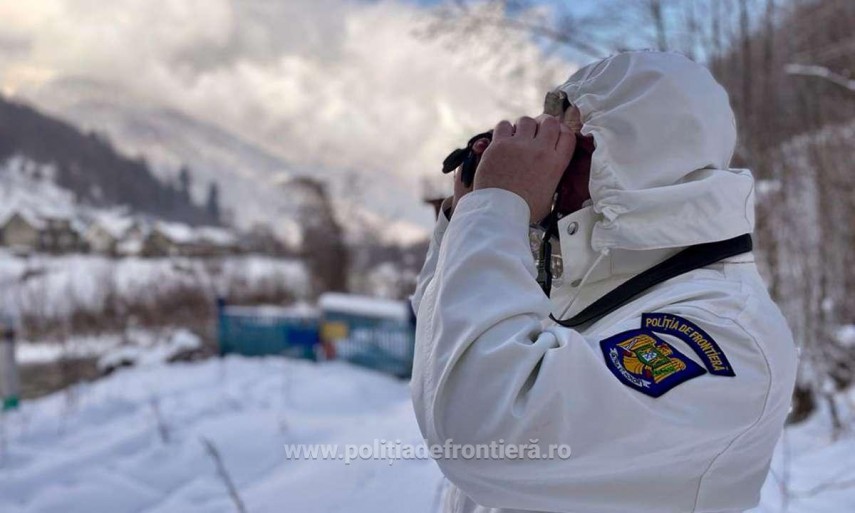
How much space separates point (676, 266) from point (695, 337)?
19 centimetres

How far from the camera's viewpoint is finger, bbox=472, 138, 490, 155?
1.18m

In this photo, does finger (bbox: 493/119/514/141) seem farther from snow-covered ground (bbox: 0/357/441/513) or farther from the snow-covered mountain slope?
the snow-covered mountain slope

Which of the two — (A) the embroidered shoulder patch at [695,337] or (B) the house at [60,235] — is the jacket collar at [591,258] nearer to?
(A) the embroidered shoulder patch at [695,337]

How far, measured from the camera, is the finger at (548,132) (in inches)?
42.8

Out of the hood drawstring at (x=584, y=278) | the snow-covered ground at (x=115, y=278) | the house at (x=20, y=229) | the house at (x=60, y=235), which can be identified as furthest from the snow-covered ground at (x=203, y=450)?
the house at (x=20, y=229)

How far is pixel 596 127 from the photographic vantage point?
3.84 feet

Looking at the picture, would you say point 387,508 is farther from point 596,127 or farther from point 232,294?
point 232,294

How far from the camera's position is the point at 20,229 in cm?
2450

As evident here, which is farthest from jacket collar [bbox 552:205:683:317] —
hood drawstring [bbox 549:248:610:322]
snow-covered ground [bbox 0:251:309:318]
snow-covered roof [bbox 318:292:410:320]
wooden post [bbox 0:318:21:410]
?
snow-covered ground [bbox 0:251:309:318]

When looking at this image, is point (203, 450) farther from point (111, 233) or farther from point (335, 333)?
point (111, 233)

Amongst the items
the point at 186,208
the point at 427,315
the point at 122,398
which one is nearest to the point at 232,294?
the point at 122,398

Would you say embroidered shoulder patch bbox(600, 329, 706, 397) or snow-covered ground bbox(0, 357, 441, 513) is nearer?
embroidered shoulder patch bbox(600, 329, 706, 397)

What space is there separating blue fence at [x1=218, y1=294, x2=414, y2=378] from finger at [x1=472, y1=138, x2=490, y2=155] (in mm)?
8939

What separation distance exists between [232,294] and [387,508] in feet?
71.1
